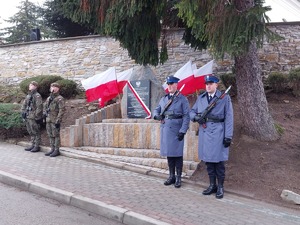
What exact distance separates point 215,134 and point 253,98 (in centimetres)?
197

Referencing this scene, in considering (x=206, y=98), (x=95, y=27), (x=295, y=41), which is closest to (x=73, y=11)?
(x=95, y=27)

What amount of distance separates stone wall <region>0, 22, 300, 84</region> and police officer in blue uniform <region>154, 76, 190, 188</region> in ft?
13.8

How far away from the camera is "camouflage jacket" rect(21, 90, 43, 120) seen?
8734mm

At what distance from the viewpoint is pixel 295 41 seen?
10656 millimetres

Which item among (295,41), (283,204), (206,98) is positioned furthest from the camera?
(295,41)

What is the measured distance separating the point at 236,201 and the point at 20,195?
11.7ft

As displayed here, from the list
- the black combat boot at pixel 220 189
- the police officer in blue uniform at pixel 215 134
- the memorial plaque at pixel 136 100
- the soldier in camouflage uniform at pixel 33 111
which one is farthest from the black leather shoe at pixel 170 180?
the soldier in camouflage uniform at pixel 33 111

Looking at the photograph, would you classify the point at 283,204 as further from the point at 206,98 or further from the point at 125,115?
the point at 125,115

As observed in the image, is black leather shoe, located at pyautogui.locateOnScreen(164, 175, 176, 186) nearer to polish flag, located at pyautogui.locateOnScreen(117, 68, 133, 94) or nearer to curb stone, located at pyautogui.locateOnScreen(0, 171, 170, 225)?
curb stone, located at pyautogui.locateOnScreen(0, 171, 170, 225)

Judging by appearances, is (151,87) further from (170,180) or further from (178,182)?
(178,182)

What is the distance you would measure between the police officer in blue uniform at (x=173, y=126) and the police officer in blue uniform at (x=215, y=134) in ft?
1.22

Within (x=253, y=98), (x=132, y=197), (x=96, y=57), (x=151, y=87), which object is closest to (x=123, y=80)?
(x=151, y=87)

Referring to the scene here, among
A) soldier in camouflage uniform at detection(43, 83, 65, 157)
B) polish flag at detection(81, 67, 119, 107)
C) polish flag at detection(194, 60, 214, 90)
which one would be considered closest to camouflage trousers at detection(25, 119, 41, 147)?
soldier in camouflage uniform at detection(43, 83, 65, 157)

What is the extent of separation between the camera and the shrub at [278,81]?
9688mm
